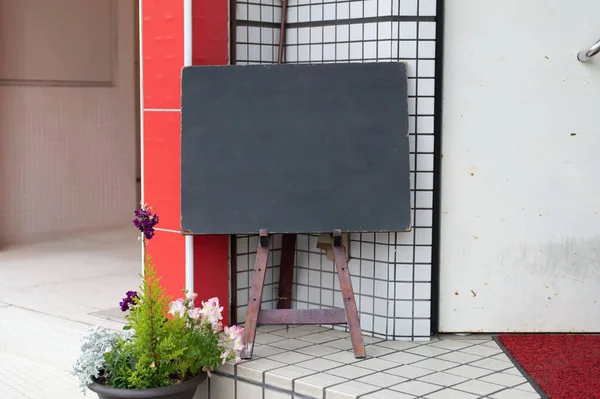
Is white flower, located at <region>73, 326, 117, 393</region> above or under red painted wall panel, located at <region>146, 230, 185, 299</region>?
under

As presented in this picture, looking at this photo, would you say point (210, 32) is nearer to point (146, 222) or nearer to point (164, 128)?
point (164, 128)

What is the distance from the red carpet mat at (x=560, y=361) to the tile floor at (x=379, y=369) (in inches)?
2.5

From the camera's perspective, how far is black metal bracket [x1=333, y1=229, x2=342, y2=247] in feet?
11.1

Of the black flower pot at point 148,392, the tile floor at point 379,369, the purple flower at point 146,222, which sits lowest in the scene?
the black flower pot at point 148,392

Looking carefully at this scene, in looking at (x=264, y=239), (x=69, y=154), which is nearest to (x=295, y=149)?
(x=264, y=239)

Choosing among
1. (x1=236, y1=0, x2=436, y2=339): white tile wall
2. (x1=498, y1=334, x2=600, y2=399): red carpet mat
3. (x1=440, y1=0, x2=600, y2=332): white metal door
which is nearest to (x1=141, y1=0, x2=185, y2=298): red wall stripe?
(x1=236, y1=0, x2=436, y2=339): white tile wall

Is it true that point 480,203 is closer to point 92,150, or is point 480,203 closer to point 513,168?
point 513,168

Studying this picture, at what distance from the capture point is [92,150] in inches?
260

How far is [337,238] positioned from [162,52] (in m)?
1.09

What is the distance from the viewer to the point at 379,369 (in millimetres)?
3227

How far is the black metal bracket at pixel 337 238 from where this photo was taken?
3.39 metres

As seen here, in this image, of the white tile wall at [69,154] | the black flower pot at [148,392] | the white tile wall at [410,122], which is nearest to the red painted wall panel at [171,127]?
the white tile wall at [410,122]

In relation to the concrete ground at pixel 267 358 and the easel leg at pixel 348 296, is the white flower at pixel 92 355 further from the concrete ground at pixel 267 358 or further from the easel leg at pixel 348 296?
the easel leg at pixel 348 296

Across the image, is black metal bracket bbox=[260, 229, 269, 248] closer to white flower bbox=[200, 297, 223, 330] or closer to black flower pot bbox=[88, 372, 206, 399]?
white flower bbox=[200, 297, 223, 330]
